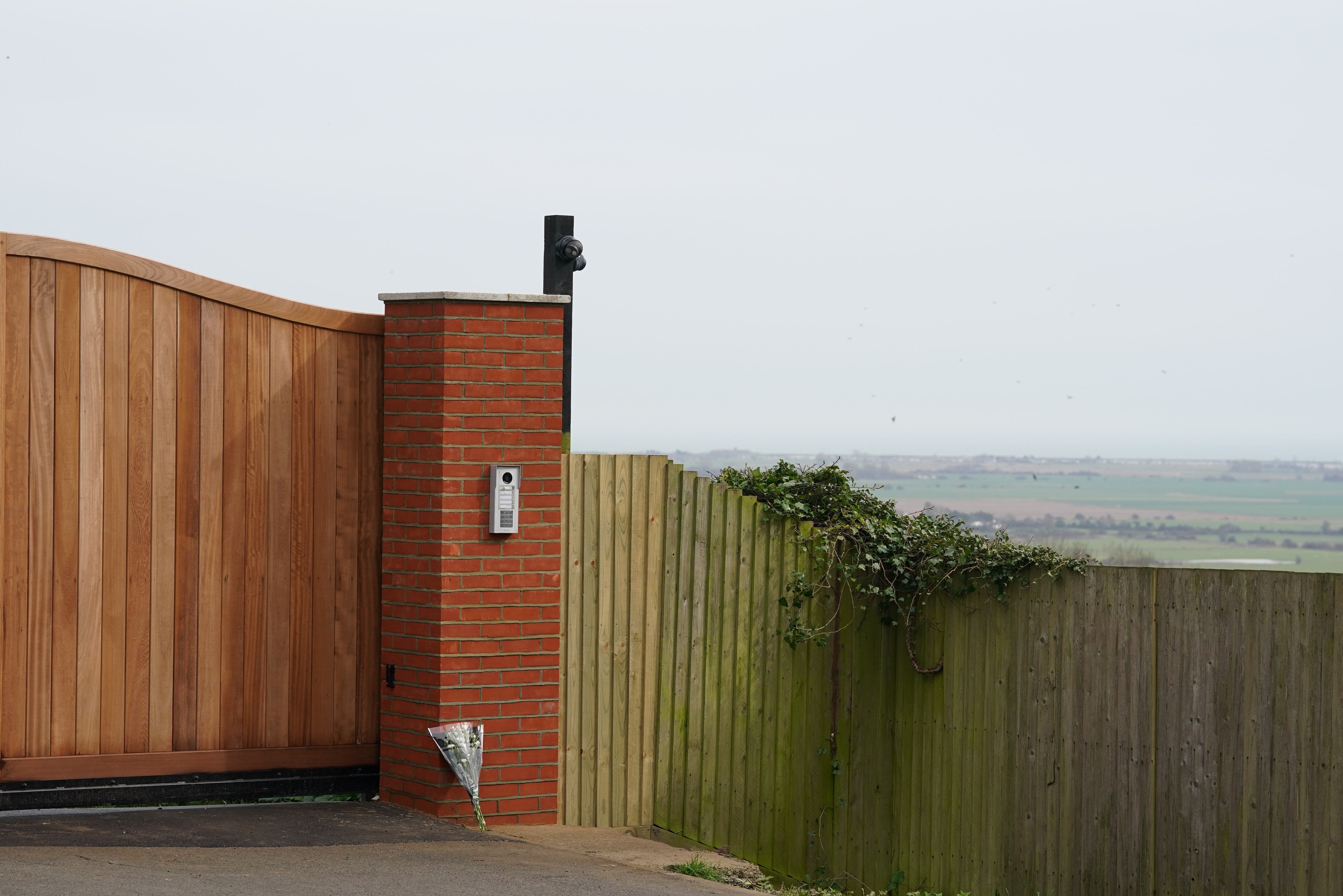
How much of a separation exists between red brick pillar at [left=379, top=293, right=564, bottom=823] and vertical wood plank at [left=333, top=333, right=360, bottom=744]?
0.19m

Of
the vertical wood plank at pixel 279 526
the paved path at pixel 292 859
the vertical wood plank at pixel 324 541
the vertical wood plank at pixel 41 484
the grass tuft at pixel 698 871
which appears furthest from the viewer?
the vertical wood plank at pixel 324 541

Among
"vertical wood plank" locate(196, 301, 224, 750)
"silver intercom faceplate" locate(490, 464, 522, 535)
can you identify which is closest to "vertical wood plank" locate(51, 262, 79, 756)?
"vertical wood plank" locate(196, 301, 224, 750)

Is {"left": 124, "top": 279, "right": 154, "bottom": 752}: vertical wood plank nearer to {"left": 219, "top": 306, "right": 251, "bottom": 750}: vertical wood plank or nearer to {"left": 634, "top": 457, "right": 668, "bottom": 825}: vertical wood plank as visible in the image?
{"left": 219, "top": 306, "right": 251, "bottom": 750}: vertical wood plank

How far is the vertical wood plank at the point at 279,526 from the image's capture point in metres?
7.20

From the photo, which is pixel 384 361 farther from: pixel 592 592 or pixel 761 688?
pixel 761 688

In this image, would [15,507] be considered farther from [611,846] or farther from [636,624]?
[611,846]

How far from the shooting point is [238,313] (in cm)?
711

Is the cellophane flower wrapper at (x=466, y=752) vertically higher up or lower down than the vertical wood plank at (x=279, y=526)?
lower down

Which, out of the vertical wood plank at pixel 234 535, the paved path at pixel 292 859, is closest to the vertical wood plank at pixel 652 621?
the paved path at pixel 292 859

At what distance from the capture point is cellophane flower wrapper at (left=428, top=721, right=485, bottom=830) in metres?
7.07

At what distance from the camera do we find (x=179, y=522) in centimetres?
702

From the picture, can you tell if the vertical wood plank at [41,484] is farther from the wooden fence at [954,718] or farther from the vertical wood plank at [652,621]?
the vertical wood plank at [652,621]

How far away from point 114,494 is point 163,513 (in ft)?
0.83

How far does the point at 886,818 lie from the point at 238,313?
15.0 ft
